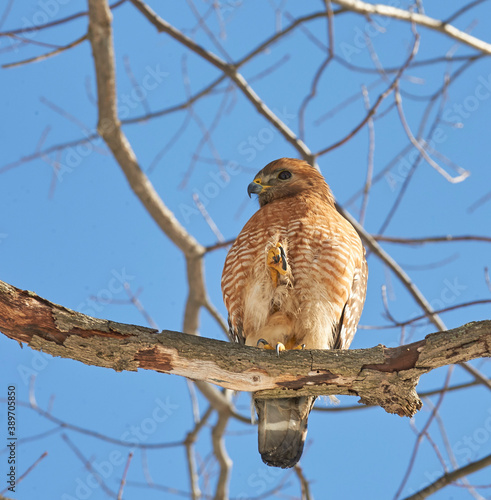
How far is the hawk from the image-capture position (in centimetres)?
375

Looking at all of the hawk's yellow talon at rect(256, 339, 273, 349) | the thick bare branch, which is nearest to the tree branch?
the hawk's yellow talon at rect(256, 339, 273, 349)

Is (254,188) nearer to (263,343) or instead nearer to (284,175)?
(284,175)

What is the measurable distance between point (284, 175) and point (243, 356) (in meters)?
2.28

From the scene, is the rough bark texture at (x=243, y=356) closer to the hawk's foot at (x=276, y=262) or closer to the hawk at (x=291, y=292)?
the hawk at (x=291, y=292)

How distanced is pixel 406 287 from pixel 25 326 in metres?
3.49

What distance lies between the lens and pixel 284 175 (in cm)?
519

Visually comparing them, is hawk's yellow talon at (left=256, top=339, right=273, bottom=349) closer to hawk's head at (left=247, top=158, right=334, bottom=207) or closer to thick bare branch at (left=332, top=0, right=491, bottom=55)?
hawk's head at (left=247, top=158, right=334, bottom=207)

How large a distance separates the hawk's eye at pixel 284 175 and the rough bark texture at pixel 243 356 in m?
2.17

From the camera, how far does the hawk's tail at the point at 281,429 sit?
3.72m

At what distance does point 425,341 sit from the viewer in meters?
3.05

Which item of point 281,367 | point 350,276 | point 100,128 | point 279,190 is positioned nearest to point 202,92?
point 100,128

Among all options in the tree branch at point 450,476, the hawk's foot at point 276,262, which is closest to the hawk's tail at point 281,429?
the hawk's foot at point 276,262

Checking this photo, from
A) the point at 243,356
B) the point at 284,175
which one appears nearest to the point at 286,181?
the point at 284,175

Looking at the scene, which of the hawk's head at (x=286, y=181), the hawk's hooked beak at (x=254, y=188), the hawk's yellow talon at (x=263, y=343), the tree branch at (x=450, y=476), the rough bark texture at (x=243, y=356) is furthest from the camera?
the hawk's hooked beak at (x=254, y=188)
